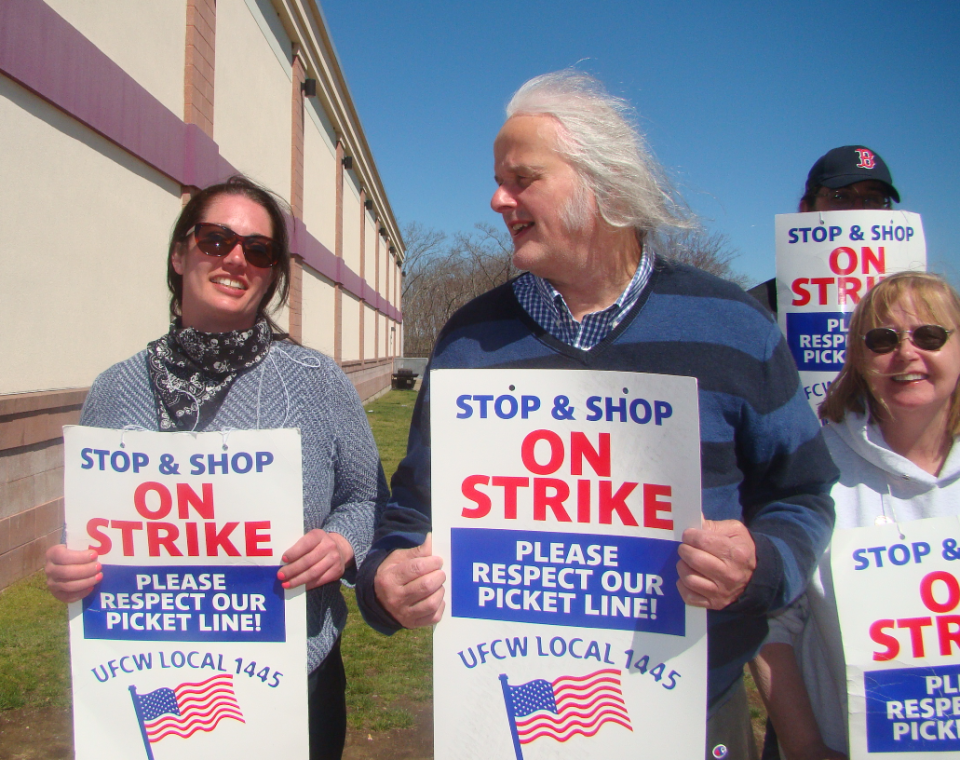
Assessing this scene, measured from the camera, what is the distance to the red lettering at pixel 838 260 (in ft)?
8.40

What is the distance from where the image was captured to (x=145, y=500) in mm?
1654

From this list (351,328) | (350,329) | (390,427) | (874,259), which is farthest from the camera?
(351,328)

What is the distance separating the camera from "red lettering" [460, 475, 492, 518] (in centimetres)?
146

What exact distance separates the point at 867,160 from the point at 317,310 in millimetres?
12274

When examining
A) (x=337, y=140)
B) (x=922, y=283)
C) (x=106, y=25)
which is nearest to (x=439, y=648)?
(x=922, y=283)

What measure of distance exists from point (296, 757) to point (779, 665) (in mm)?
1197

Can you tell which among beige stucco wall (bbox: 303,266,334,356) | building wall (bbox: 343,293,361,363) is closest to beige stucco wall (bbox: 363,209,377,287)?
building wall (bbox: 343,293,361,363)

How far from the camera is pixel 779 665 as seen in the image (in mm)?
1733

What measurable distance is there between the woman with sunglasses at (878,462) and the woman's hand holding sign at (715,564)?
0.46 meters

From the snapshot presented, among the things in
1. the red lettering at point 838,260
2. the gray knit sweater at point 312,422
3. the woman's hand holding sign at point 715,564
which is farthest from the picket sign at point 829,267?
the gray knit sweater at point 312,422

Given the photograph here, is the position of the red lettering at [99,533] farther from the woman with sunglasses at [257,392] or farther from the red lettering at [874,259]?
the red lettering at [874,259]

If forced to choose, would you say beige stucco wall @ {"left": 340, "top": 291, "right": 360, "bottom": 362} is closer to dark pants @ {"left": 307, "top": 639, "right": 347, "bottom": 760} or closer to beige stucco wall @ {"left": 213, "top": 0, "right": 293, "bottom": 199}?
beige stucco wall @ {"left": 213, "top": 0, "right": 293, "bottom": 199}

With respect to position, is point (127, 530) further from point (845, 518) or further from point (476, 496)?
point (845, 518)

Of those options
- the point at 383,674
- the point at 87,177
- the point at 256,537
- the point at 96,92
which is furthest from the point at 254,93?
the point at 256,537
